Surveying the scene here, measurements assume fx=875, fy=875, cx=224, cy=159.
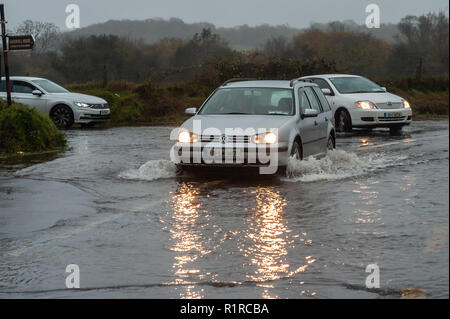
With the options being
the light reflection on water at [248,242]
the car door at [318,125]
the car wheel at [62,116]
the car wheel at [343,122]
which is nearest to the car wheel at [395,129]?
the car wheel at [343,122]

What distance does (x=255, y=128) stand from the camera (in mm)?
13016

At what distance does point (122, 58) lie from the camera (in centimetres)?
8506

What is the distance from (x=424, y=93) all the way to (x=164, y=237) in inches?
1207

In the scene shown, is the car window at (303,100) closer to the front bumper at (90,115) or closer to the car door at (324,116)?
the car door at (324,116)

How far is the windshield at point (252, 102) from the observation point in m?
14.2

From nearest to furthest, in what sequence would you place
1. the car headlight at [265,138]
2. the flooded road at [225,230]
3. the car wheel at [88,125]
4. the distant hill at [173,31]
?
the flooded road at [225,230] < the car headlight at [265,138] < the car wheel at [88,125] < the distant hill at [173,31]

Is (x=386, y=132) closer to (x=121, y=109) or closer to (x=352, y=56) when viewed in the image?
(x=121, y=109)

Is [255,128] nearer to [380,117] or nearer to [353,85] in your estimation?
[380,117]

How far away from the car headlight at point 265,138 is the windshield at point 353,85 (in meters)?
11.5

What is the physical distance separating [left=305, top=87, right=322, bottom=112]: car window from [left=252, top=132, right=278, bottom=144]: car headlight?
2340 mm

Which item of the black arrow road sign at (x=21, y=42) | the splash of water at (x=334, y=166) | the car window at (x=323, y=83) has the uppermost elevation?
the black arrow road sign at (x=21, y=42)

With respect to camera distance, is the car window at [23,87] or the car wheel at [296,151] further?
the car window at [23,87]

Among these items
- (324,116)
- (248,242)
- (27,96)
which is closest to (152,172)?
(324,116)
